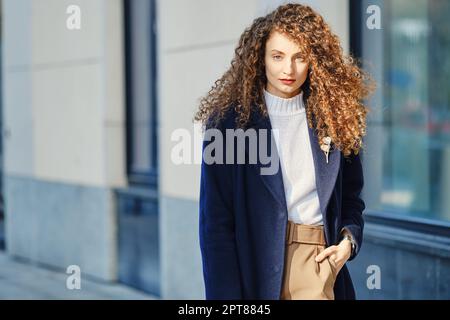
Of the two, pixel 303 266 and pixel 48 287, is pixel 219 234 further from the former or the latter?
pixel 48 287

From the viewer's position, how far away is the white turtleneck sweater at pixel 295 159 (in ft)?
9.66

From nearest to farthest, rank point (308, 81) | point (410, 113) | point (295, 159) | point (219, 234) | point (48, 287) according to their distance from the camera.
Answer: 1. point (219, 234)
2. point (295, 159)
3. point (308, 81)
4. point (410, 113)
5. point (48, 287)

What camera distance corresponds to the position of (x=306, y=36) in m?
2.96

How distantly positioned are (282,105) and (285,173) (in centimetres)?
24

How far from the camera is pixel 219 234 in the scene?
2.86 meters

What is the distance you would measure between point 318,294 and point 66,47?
6.14 meters

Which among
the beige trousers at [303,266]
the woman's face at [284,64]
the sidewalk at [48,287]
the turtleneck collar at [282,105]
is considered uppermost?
the woman's face at [284,64]

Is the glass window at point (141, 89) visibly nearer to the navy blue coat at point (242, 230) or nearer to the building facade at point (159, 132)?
the building facade at point (159, 132)

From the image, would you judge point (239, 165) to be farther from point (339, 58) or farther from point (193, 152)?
point (193, 152)

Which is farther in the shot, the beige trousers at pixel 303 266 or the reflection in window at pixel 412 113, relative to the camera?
the reflection in window at pixel 412 113

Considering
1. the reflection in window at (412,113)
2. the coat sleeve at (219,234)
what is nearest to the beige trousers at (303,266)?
the coat sleeve at (219,234)

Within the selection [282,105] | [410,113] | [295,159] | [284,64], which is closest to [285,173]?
[295,159]

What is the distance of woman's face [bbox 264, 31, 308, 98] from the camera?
9.64 ft

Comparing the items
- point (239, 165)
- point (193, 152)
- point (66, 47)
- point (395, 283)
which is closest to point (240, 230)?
point (239, 165)
